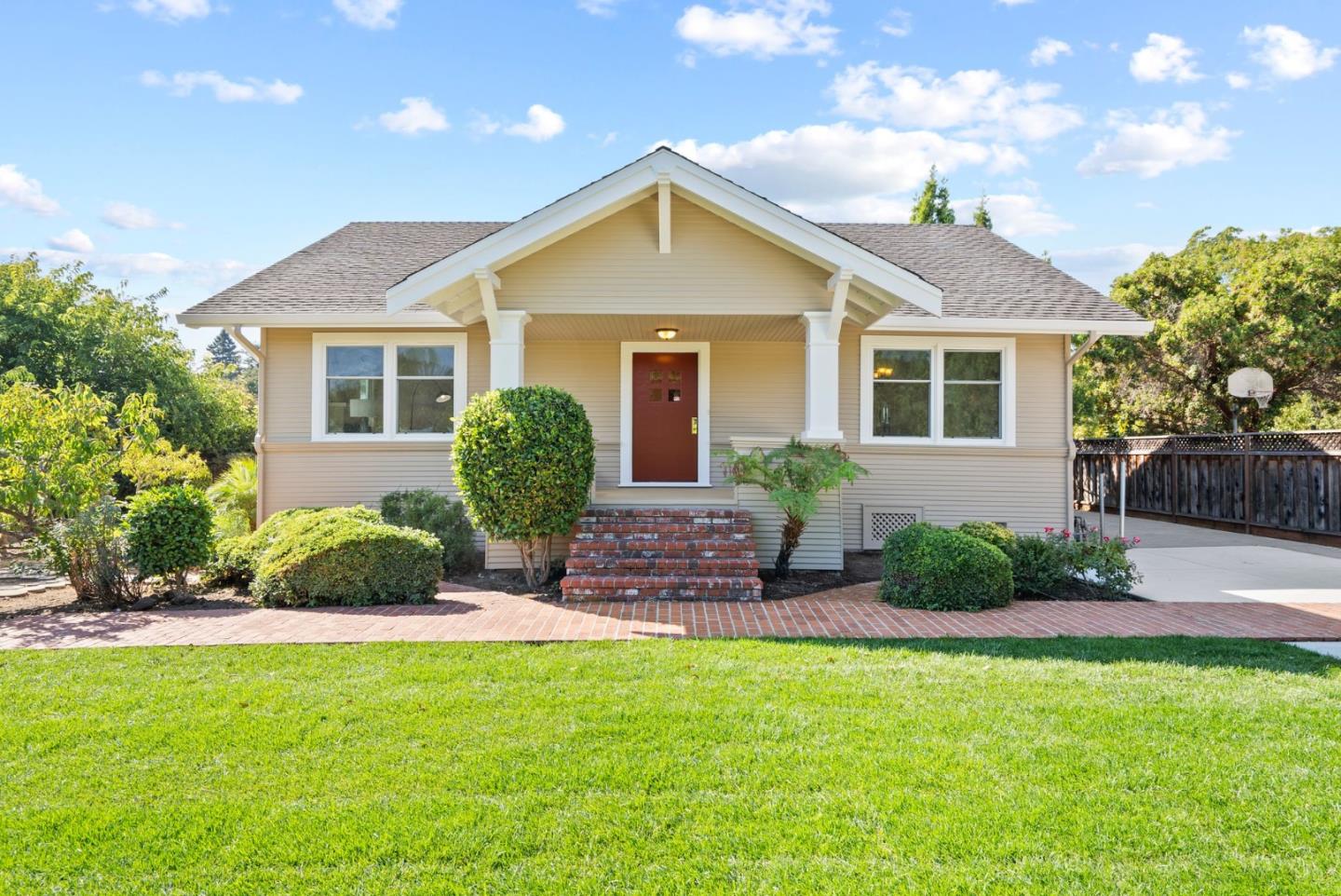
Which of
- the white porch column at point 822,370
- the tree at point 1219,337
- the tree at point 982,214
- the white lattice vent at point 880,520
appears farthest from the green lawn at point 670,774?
the tree at point 982,214

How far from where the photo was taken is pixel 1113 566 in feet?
26.8

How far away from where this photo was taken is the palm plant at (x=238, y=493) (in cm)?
1169

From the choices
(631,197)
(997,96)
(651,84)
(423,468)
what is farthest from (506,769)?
(997,96)

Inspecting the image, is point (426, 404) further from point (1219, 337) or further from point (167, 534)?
point (1219, 337)

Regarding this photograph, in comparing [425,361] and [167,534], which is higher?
[425,361]

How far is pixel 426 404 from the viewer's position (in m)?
11.2

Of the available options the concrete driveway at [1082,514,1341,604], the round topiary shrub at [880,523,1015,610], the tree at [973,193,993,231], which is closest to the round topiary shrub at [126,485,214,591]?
the round topiary shrub at [880,523,1015,610]

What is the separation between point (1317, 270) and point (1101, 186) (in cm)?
497

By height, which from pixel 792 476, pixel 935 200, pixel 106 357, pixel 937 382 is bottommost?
pixel 792 476

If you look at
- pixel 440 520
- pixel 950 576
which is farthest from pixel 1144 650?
pixel 440 520

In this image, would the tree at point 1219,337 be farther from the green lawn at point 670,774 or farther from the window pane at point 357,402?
the window pane at point 357,402

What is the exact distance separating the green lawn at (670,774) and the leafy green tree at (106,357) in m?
16.7

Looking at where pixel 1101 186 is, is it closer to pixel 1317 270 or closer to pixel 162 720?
pixel 1317 270

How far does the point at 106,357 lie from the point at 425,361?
47.8 ft
